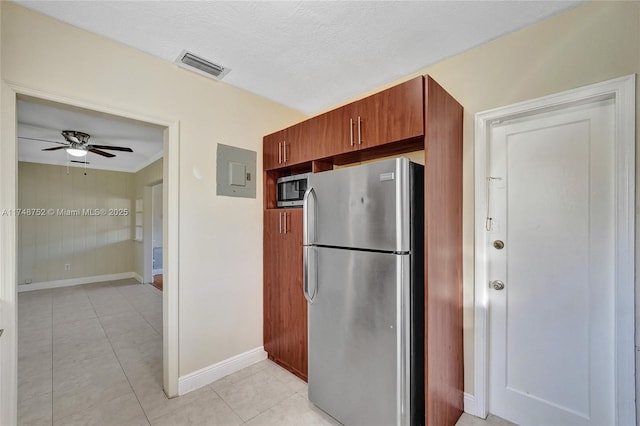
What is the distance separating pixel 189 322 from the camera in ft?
7.18

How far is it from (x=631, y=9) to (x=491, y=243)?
1436mm

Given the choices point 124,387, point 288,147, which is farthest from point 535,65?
point 124,387

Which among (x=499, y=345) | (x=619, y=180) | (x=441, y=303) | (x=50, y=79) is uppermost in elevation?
(x=50, y=79)

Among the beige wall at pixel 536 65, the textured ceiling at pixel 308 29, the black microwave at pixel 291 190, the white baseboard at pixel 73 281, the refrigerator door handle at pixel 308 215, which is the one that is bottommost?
the white baseboard at pixel 73 281

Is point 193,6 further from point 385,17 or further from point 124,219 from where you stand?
point 124,219

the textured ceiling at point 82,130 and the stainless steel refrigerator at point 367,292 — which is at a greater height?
the textured ceiling at point 82,130

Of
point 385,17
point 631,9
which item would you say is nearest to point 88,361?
point 385,17

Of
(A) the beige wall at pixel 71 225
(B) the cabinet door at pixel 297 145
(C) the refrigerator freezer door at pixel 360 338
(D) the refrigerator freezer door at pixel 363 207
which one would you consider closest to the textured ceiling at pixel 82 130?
(A) the beige wall at pixel 71 225

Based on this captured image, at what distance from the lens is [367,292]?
163 cm

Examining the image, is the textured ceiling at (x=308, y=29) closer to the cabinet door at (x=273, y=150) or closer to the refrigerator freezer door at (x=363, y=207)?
the cabinet door at (x=273, y=150)

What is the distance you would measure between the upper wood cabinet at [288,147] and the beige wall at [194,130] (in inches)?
5.7

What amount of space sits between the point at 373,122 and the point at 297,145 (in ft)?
2.52

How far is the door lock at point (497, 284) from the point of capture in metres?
1.86

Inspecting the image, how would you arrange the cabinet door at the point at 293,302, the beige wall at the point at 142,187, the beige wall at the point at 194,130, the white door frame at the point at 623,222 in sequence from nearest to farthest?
the white door frame at the point at 623,222 → the beige wall at the point at 194,130 → the cabinet door at the point at 293,302 → the beige wall at the point at 142,187
